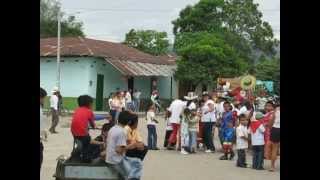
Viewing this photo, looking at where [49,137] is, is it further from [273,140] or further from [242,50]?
[242,50]

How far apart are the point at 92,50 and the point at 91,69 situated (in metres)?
1.13

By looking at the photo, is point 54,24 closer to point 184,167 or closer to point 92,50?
point 92,50

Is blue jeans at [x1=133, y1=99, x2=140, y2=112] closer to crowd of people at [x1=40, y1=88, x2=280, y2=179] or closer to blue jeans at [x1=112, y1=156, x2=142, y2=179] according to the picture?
crowd of people at [x1=40, y1=88, x2=280, y2=179]

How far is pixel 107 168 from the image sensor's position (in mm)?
7785

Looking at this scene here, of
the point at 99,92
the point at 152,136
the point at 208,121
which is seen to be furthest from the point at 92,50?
the point at 208,121

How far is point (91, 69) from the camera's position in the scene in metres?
32.0

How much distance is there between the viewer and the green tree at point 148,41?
50.4 m

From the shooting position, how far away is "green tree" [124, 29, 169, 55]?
5041cm

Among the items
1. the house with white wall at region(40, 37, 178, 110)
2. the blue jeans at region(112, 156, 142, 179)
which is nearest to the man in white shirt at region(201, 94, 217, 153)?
the blue jeans at region(112, 156, 142, 179)

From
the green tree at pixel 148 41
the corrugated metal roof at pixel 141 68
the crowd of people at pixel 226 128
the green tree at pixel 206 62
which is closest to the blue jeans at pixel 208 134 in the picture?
the crowd of people at pixel 226 128

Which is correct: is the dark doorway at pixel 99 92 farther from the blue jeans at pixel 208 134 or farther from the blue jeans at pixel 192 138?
the blue jeans at pixel 192 138
